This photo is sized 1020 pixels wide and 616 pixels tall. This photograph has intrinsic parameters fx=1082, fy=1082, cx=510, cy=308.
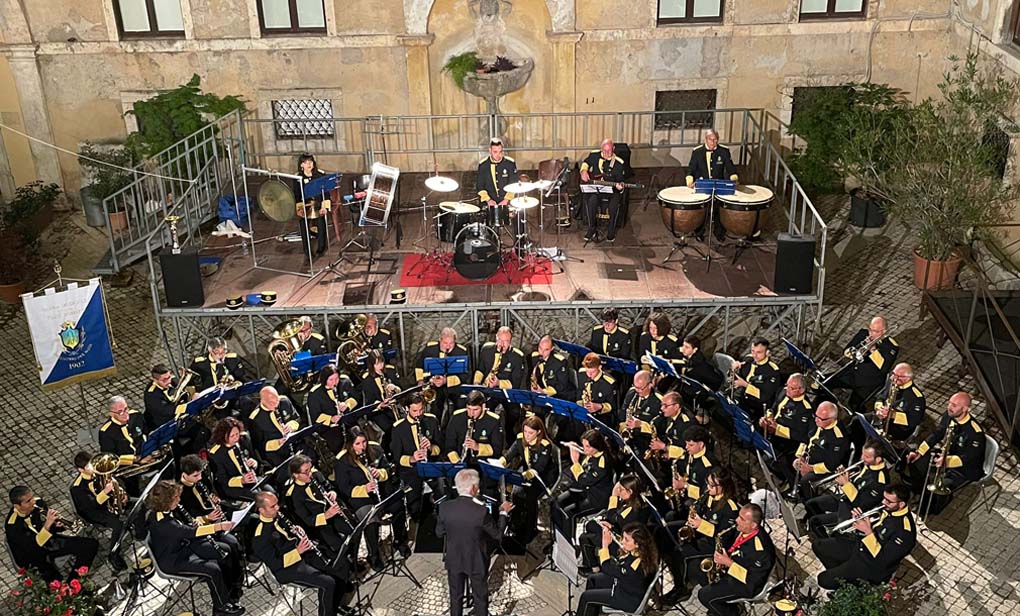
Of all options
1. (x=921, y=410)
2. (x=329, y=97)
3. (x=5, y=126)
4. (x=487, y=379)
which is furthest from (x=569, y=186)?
(x=5, y=126)

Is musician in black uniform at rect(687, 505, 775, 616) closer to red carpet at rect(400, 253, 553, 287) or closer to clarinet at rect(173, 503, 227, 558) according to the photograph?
clarinet at rect(173, 503, 227, 558)

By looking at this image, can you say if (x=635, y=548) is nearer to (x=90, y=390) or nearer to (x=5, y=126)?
(x=90, y=390)

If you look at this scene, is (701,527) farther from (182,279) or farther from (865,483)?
(182,279)

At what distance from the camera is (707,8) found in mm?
19984

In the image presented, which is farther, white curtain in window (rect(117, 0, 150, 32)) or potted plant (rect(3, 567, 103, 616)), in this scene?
white curtain in window (rect(117, 0, 150, 32))

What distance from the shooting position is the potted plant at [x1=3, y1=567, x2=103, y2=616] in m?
10.4

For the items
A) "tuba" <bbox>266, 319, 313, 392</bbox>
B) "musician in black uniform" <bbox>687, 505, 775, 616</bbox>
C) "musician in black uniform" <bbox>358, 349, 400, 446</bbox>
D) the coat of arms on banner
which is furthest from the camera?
"tuba" <bbox>266, 319, 313, 392</bbox>

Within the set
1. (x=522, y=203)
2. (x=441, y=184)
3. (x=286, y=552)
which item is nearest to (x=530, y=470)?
(x=286, y=552)

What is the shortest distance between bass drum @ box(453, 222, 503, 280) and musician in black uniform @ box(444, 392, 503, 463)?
3.97 meters

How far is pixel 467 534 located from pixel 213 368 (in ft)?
15.2

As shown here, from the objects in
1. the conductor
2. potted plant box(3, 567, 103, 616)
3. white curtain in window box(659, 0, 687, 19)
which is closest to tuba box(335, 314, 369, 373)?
the conductor

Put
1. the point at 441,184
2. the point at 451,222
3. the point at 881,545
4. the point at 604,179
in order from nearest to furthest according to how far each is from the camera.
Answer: the point at 881,545 → the point at 441,184 → the point at 604,179 → the point at 451,222

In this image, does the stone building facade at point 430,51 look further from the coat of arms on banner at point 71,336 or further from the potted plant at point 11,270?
the coat of arms on banner at point 71,336

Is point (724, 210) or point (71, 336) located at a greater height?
point (724, 210)
